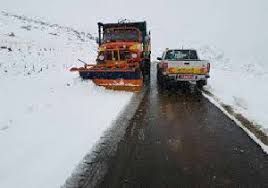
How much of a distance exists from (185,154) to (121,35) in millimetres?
10965

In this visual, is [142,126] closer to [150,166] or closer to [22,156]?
[150,166]

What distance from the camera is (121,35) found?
55.2 ft

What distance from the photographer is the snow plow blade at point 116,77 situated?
44.6 feet

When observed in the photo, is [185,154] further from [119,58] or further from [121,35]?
[121,35]

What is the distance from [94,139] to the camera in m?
7.52

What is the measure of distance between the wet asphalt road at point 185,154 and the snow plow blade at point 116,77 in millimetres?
3459

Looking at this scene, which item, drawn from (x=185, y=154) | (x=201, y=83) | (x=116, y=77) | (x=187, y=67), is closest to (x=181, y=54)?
(x=201, y=83)

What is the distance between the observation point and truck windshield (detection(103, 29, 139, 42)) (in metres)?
16.7

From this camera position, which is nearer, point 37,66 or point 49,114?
point 49,114

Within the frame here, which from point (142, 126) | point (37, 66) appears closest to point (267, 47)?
point (37, 66)

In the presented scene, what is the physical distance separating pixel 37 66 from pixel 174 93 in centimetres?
967

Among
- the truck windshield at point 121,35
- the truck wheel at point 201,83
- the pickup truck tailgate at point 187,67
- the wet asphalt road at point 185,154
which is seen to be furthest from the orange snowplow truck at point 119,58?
the wet asphalt road at point 185,154

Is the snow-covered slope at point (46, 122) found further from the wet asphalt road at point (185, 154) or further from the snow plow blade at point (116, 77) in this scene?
the wet asphalt road at point (185, 154)

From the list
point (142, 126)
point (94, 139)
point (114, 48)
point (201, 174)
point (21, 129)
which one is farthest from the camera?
point (114, 48)
